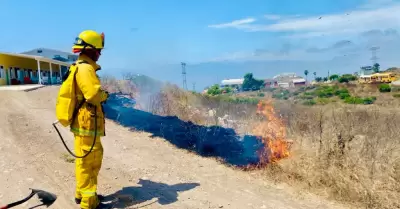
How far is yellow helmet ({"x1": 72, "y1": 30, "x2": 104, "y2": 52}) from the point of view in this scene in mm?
4520

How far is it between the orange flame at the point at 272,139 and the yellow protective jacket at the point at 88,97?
329cm

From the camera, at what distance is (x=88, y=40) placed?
14.8ft

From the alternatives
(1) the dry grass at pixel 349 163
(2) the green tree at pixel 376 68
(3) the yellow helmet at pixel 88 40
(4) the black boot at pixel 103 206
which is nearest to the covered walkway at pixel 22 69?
(3) the yellow helmet at pixel 88 40

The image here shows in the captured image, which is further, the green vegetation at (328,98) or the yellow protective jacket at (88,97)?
the green vegetation at (328,98)

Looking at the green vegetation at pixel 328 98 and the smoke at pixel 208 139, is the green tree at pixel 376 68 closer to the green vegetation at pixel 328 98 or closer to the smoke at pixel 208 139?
the green vegetation at pixel 328 98

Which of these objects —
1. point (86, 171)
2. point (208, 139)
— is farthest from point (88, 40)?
point (208, 139)

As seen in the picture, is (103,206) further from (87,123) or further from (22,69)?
(22,69)

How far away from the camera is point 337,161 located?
19.7 ft

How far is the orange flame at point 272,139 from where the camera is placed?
690cm

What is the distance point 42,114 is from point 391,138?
8.92 meters

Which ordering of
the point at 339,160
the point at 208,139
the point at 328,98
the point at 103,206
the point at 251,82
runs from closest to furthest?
the point at 103,206 → the point at 339,160 → the point at 208,139 → the point at 328,98 → the point at 251,82

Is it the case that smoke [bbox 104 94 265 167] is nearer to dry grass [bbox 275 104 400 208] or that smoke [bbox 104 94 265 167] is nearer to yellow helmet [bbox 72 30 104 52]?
dry grass [bbox 275 104 400 208]

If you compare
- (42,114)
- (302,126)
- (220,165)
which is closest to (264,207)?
(220,165)

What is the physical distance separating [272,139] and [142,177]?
2.71 m
